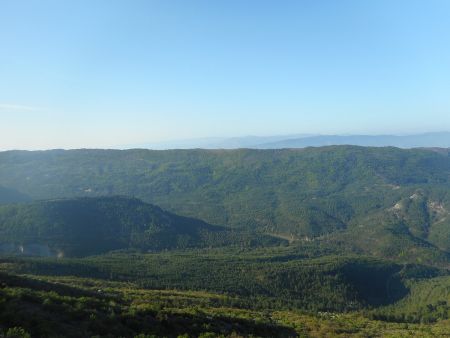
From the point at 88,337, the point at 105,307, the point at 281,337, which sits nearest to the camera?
the point at 88,337

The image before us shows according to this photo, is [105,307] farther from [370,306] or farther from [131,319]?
[370,306]

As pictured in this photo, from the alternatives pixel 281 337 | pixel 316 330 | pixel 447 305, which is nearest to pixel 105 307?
pixel 281 337

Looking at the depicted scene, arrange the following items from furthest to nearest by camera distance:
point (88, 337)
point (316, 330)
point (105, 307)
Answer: point (316, 330)
point (105, 307)
point (88, 337)

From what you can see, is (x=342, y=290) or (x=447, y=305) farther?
(x=342, y=290)

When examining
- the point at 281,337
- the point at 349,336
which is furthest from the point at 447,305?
the point at 281,337

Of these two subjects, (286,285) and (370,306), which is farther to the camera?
(286,285)

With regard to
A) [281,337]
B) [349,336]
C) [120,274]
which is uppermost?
[281,337]

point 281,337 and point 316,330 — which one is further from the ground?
point 281,337

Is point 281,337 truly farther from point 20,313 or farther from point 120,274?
point 120,274

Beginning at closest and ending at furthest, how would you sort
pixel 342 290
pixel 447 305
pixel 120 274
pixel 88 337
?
pixel 88 337
pixel 447 305
pixel 120 274
pixel 342 290
